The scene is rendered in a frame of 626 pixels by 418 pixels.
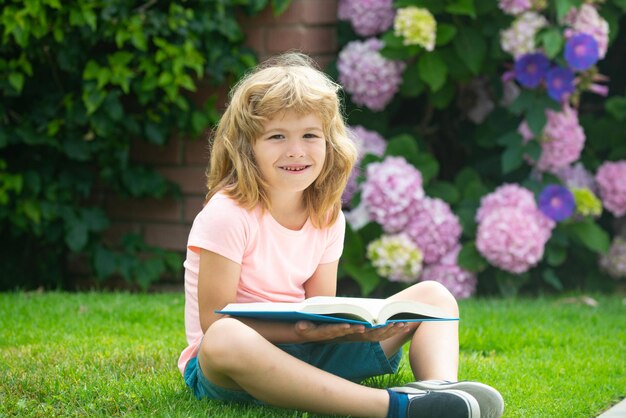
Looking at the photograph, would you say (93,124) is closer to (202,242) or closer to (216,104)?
(216,104)

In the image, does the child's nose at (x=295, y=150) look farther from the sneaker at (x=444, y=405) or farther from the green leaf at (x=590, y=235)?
the green leaf at (x=590, y=235)

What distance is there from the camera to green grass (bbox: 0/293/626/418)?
228 cm

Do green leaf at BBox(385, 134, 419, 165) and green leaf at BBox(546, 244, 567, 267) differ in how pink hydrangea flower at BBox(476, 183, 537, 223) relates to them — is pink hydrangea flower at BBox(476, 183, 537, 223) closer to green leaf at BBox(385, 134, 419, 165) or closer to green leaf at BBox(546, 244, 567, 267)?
green leaf at BBox(546, 244, 567, 267)

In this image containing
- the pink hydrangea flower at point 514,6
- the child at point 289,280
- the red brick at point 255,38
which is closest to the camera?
the child at point 289,280

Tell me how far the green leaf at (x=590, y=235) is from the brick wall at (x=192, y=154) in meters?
1.38

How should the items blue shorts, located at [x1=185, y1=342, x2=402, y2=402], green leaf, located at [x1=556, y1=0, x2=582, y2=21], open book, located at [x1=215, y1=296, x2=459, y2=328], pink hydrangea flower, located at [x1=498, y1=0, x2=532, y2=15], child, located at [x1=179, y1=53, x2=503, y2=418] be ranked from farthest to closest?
pink hydrangea flower, located at [x1=498, y1=0, x2=532, y2=15]
green leaf, located at [x1=556, y1=0, x2=582, y2=21]
blue shorts, located at [x1=185, y1=342, x2=402, y2=402]
child, located at [x1=179, y1=53, x2=503, y2=418]
open book, located at [x1=215, y1=296, x2=459, y2=328]

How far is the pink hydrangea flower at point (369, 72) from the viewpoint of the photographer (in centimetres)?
432

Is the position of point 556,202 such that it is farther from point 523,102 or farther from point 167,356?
point 167,356

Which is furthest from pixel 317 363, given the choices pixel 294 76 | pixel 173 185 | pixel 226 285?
pixel 173 185

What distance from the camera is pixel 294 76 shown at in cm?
Result: 235

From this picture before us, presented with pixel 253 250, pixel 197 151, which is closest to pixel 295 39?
pixel 197 151

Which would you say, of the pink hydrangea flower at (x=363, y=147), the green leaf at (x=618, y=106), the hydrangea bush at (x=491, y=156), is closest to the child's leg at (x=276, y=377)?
the hydrangea bush at (x=491, y=156)

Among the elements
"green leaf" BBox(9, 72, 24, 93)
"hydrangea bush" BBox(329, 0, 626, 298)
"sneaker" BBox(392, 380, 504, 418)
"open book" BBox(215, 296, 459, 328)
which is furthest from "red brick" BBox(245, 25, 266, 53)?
"sneaker" BBox(392, 380, 504, 418)

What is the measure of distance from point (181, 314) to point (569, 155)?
1822 millimetres
